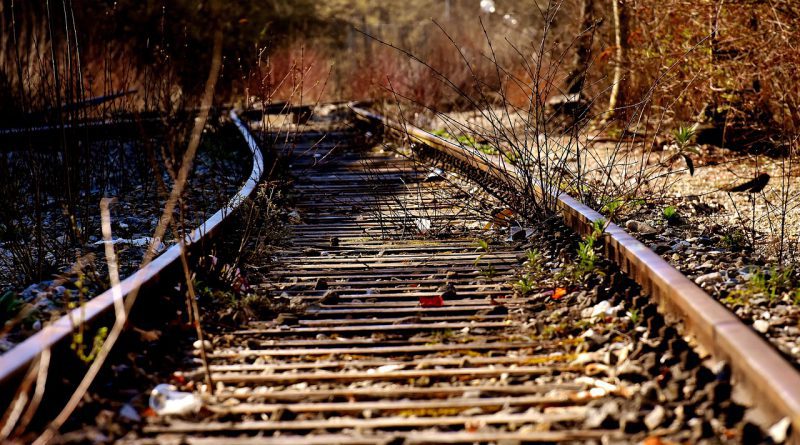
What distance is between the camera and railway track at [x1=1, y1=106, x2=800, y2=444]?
2504 mm

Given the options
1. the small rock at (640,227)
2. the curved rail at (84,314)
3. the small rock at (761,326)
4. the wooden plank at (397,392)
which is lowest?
the wooden plank at (397,392)

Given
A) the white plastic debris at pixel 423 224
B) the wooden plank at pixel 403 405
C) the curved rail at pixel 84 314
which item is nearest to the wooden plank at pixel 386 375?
the wooden plank at pixel 403 405

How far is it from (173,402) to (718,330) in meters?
1.72

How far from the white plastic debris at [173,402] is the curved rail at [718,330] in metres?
1.63

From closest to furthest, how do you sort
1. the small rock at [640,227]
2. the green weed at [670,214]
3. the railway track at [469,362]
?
the railway track at [469,362], the small rock at [640,227], the green weed at [670,214]

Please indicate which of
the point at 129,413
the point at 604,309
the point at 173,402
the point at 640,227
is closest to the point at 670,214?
the point at 640,227

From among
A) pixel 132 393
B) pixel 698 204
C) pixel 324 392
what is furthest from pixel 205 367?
pixel 698 204

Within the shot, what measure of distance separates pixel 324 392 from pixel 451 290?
1.50 meters

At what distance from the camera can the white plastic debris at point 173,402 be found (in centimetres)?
274

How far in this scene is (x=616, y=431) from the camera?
246 cm

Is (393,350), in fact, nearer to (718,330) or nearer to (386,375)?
(386,375)

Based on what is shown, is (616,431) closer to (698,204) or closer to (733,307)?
(733,307)

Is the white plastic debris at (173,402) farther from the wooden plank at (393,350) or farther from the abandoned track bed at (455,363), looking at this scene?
the wooden plank at (393,350)

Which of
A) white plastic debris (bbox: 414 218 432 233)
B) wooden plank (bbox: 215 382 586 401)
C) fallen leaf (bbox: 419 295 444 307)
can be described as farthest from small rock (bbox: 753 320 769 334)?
white plastic debris (bbox: 414 218 432 233)
